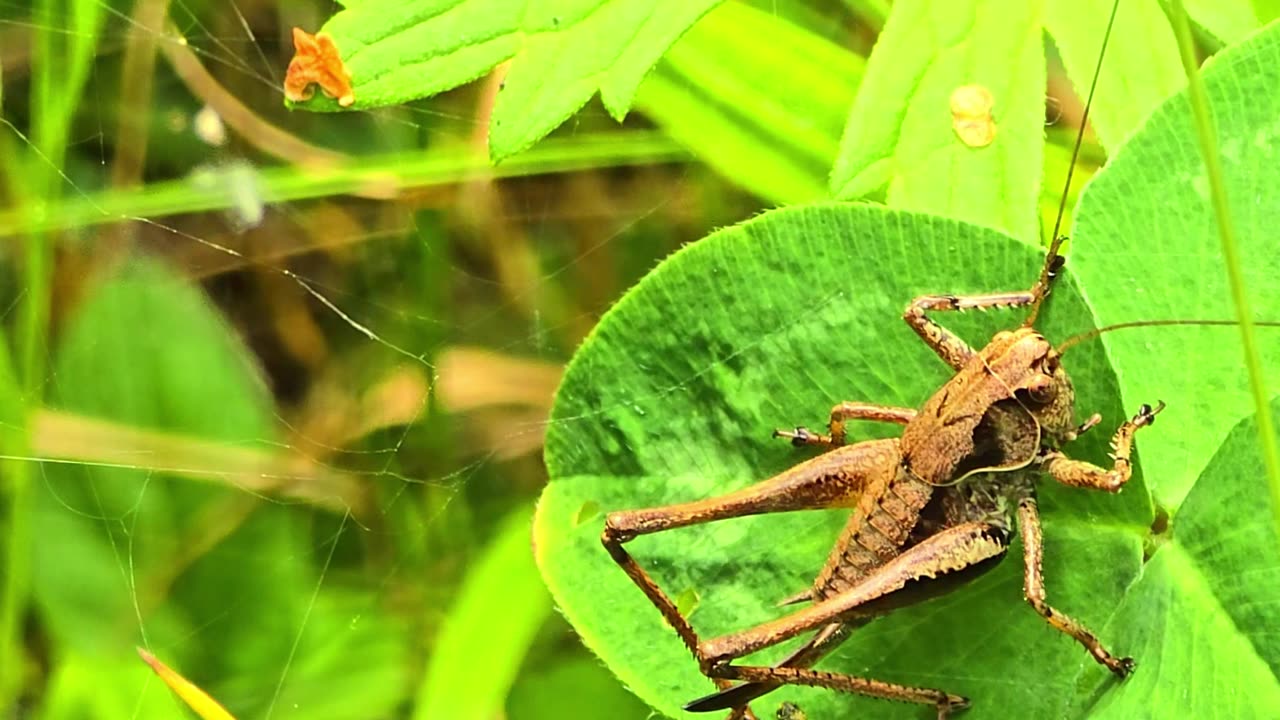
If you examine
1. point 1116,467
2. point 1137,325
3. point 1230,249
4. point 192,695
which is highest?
point 1230,249

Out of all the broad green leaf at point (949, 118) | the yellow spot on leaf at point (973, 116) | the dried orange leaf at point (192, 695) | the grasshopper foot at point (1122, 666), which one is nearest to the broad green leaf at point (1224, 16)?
the broad green leaf at point (949, 118)

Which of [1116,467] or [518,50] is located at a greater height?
[518,50]

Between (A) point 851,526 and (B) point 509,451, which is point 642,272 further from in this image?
(A) point 851,526

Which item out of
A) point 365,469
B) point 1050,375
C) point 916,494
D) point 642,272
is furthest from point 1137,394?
point 365,469

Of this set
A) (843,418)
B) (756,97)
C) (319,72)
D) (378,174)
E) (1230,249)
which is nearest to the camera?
(1230,249)

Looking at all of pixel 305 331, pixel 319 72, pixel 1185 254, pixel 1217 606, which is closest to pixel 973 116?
pixel 1185 254

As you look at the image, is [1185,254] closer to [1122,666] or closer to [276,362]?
[1122,666]

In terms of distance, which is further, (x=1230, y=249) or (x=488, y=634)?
(x=488, y=634)
